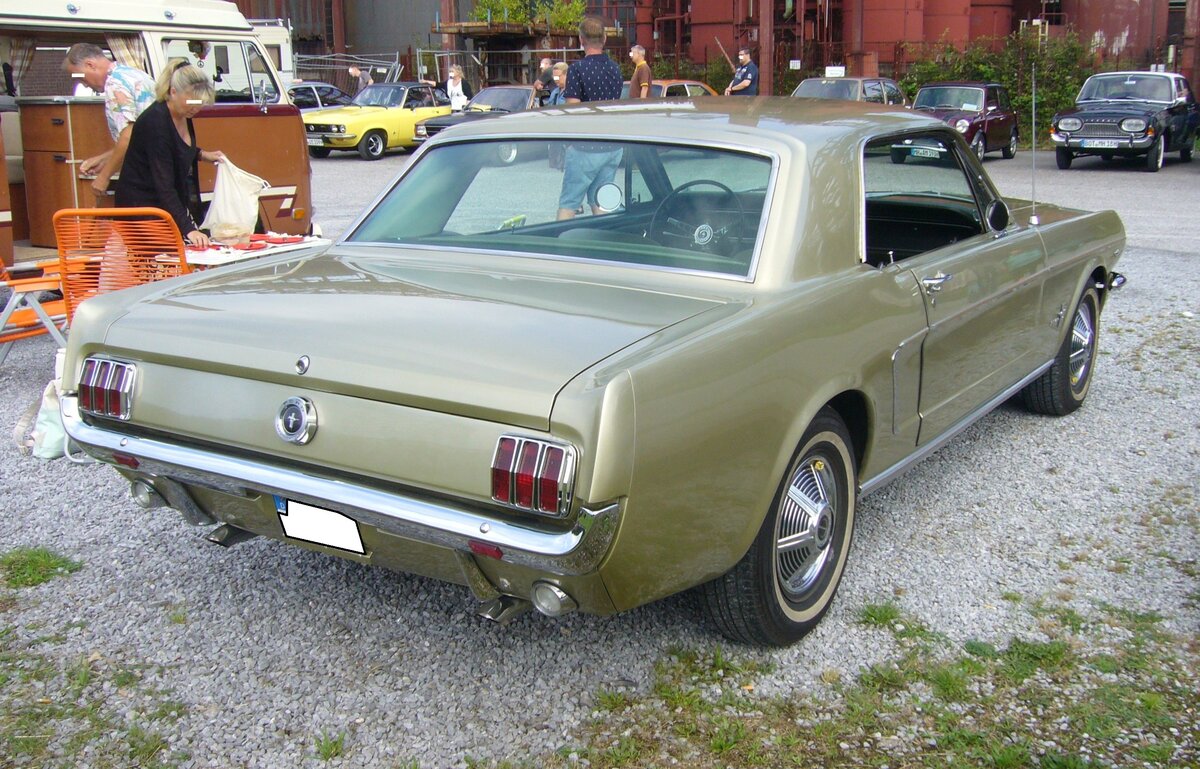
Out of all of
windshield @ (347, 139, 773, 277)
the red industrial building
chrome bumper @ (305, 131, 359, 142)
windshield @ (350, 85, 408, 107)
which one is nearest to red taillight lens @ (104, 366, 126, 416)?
windshield @ (347, 139, 773, 277)

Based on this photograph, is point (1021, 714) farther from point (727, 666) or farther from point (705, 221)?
point (705, 221)

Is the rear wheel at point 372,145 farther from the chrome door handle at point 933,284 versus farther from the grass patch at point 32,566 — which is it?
A: the chrome door handle at point 933,284

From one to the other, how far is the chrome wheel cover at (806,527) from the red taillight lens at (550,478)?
35.9 inches

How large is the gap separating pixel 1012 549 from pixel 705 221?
167 cm

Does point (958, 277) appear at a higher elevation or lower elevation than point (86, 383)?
higher

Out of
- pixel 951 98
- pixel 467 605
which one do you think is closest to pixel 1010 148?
pixel 951 98

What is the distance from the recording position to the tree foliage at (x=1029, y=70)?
86.7ft

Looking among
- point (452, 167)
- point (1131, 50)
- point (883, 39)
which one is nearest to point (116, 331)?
point (452, 167)

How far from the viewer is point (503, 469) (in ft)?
8.46

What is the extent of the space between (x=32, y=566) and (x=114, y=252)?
2417mm

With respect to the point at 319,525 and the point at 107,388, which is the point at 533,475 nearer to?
the point at 319,525

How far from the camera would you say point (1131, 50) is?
30297 mm

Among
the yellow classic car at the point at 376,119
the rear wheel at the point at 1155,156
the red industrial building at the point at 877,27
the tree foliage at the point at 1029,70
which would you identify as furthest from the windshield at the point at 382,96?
the rear wheel at the point at 1155,156

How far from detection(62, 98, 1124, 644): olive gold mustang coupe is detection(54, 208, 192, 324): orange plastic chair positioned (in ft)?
6.80
